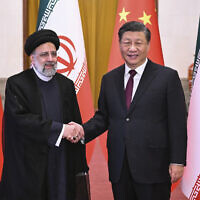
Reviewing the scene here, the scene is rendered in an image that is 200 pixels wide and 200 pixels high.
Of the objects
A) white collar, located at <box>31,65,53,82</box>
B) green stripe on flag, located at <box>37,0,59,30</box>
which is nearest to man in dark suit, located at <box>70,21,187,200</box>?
white collar, located at <box>31,65,53,82</box>

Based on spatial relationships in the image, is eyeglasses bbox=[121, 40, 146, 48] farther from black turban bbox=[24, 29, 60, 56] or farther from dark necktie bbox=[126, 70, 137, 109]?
black turban bbox=[24, 29, 60, 56]

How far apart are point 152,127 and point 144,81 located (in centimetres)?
29

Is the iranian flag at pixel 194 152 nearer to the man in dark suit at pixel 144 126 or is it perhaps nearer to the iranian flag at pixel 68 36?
the man in dark suit at pixel 144 126

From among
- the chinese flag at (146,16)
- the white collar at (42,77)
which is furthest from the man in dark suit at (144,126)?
the chinese flag at (146,16)

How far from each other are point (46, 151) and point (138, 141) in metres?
0.58

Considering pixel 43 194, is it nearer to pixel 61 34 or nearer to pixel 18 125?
pixel 18 125

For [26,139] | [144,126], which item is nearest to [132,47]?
[144,126]

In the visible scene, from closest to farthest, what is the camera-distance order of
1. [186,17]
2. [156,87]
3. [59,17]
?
[156,87] → [59,17] → [186,17]

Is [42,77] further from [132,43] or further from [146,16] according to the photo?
[146,16]

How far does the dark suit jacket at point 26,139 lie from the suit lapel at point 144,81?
1.49 ft

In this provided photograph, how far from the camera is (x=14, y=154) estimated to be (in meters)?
1.98

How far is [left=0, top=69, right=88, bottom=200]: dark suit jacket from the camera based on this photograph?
1.90m

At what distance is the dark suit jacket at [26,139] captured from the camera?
74.9 inches

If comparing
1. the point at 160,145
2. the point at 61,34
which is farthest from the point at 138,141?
the point at 61,34
